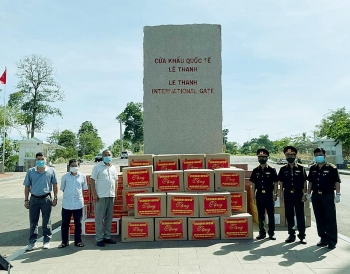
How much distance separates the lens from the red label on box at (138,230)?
6094mm

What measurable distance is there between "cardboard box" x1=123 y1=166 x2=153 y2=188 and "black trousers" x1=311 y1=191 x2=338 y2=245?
313 cm

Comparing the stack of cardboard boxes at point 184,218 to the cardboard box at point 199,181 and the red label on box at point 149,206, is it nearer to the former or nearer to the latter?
the red label on box at point 149,206

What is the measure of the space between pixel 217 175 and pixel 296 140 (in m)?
55.6

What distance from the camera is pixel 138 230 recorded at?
610 centimetres

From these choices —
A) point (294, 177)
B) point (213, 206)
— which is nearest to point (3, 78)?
point (213, 206)

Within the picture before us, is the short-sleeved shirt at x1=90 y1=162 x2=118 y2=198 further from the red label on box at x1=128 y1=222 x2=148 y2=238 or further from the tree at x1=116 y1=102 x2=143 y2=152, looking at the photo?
the tree at x1=116 y1=102 x2=143 y2=152

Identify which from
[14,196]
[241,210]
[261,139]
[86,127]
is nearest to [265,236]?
[241,210]

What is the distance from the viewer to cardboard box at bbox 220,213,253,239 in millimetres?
6109

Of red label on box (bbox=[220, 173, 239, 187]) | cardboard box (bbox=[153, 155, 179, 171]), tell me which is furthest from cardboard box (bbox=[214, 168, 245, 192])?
cardboard box (bbox=[153, 155, 179, 171])

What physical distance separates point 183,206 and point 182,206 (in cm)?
2

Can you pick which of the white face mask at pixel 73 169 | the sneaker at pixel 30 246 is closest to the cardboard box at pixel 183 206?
the white face mask at pixel 73 169

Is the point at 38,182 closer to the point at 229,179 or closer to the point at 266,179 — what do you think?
the point at 229,179

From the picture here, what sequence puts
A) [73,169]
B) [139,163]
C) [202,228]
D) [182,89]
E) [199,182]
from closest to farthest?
[73,169]
[202,228]
[199,182]
[139,163]
[182,89]

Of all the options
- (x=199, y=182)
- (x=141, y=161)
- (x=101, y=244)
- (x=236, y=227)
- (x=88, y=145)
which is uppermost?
(x=88, y=145)
